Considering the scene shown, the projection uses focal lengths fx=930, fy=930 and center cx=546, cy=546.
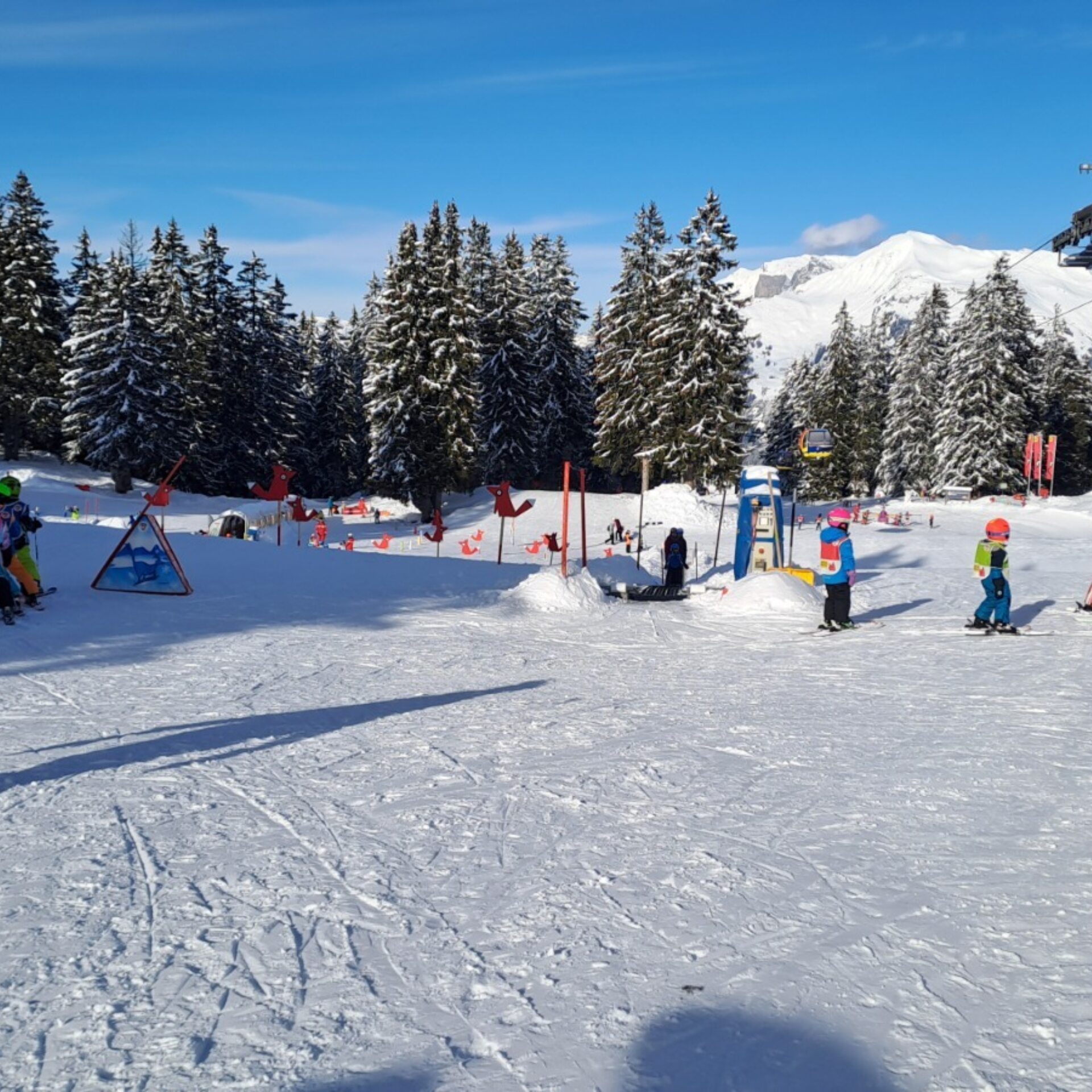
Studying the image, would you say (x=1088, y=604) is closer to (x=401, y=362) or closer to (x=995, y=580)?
(x=995, y=580)

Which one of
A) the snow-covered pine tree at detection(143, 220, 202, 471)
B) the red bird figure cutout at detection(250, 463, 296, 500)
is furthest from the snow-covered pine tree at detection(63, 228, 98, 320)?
the red bird figure cutout at detection(250, 463, 296, 500)

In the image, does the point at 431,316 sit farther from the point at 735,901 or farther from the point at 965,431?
the point at 735,901

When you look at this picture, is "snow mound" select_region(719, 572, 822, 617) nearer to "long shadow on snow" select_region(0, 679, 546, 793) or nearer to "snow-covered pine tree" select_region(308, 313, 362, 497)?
"long shadow on snow" select_region(0, 679, 546, 793)

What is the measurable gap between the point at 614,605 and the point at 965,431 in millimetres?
38676

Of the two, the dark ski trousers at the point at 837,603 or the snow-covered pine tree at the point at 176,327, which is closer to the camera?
the dark ski trousers at the point at 837,603

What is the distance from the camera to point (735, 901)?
4277mm

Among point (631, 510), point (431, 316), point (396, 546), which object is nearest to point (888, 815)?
point (396, 546)

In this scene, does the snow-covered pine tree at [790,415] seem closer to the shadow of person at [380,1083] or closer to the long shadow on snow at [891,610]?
the long shadow on snow at [891,610]

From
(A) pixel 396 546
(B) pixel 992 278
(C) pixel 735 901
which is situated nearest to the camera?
(C) pixel 735 901

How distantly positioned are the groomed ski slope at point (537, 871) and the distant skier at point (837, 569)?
6.50 ft

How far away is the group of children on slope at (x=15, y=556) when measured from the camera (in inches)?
437

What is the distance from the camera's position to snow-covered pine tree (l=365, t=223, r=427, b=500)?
131ft

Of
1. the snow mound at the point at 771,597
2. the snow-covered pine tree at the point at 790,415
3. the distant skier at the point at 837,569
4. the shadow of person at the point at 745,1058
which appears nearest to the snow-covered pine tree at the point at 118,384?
the snow mound at the point at 771,597

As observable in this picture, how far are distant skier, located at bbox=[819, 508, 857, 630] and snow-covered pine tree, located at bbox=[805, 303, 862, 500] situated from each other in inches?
1846
